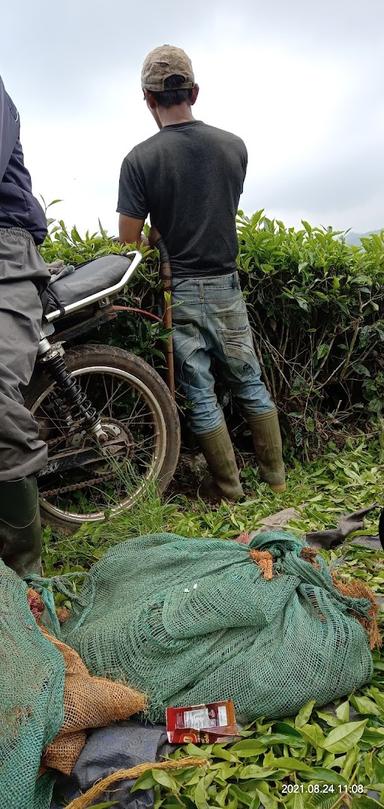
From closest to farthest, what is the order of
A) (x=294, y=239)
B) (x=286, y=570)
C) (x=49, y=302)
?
(x=286, y=570) → (x=49, y=302) → (x=294, y=239)

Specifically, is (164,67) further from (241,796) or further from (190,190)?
(241,796)

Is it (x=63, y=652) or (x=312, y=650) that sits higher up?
(x=63, y=652)

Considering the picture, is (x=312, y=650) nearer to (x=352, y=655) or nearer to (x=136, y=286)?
(x=352, y=655)

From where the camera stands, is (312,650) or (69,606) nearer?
(312,650)

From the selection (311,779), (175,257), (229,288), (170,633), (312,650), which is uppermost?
(175,257)

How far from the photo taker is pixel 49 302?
292 centimetres

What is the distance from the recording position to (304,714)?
1.92m

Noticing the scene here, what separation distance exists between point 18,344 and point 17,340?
0.06 feet

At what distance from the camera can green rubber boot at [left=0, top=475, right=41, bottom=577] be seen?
245 cm

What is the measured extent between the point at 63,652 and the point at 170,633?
325 mm

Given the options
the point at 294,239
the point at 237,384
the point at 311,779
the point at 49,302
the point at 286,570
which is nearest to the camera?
the point at 311,779

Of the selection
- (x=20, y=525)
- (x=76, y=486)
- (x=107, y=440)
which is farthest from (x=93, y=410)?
(x=20, y=525)

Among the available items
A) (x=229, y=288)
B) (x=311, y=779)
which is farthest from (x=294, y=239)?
(x=311, y=779)

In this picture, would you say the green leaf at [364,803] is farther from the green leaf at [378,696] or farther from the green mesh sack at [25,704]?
the green mesh sack at [25,704]
